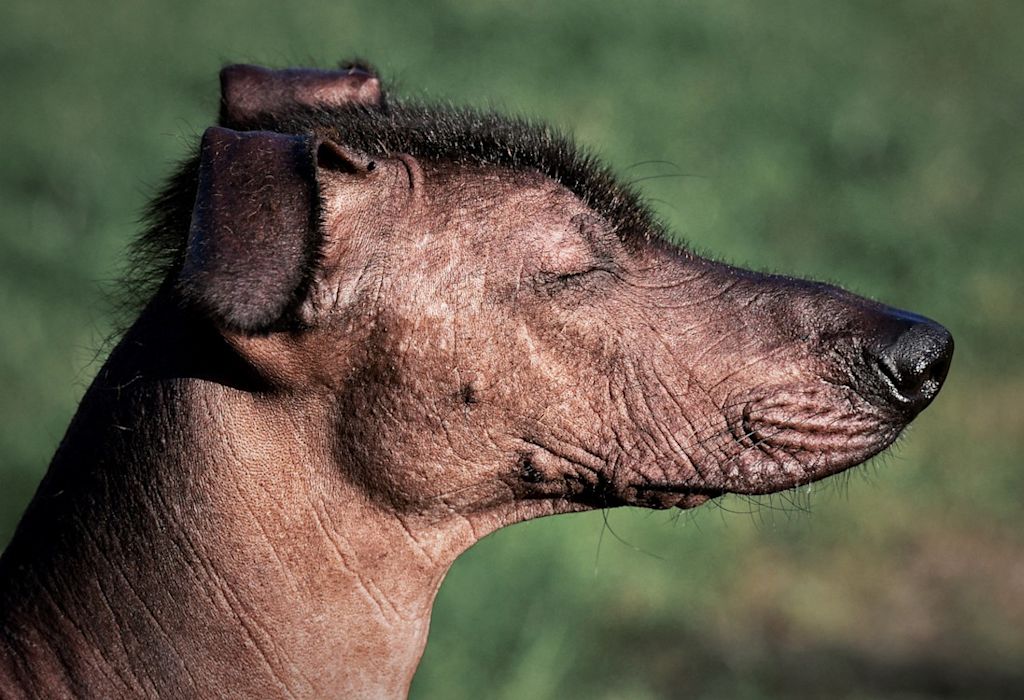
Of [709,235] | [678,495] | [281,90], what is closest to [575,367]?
[678,495]

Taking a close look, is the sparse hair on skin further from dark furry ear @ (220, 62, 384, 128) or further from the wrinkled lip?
the wrinkled lip

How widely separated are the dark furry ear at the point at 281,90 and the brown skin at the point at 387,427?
69 centimetres

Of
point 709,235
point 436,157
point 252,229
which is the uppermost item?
point 709,235

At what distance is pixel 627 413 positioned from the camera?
10.8 ft

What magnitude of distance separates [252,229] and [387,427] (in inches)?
22.5

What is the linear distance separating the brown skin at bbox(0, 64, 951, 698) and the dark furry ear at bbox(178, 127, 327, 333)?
0.29 feet

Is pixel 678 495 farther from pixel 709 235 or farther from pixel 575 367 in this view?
pixel 709 235

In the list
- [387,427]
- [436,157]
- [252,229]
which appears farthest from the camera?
[436,157]

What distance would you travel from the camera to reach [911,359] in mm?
3199

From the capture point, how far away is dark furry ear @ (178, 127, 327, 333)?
2.77m

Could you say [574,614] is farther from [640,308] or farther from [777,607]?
[640,308]

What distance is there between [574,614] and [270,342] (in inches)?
163

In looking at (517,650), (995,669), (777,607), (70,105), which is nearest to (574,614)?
(517,650)

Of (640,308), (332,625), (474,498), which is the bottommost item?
(332,625)
